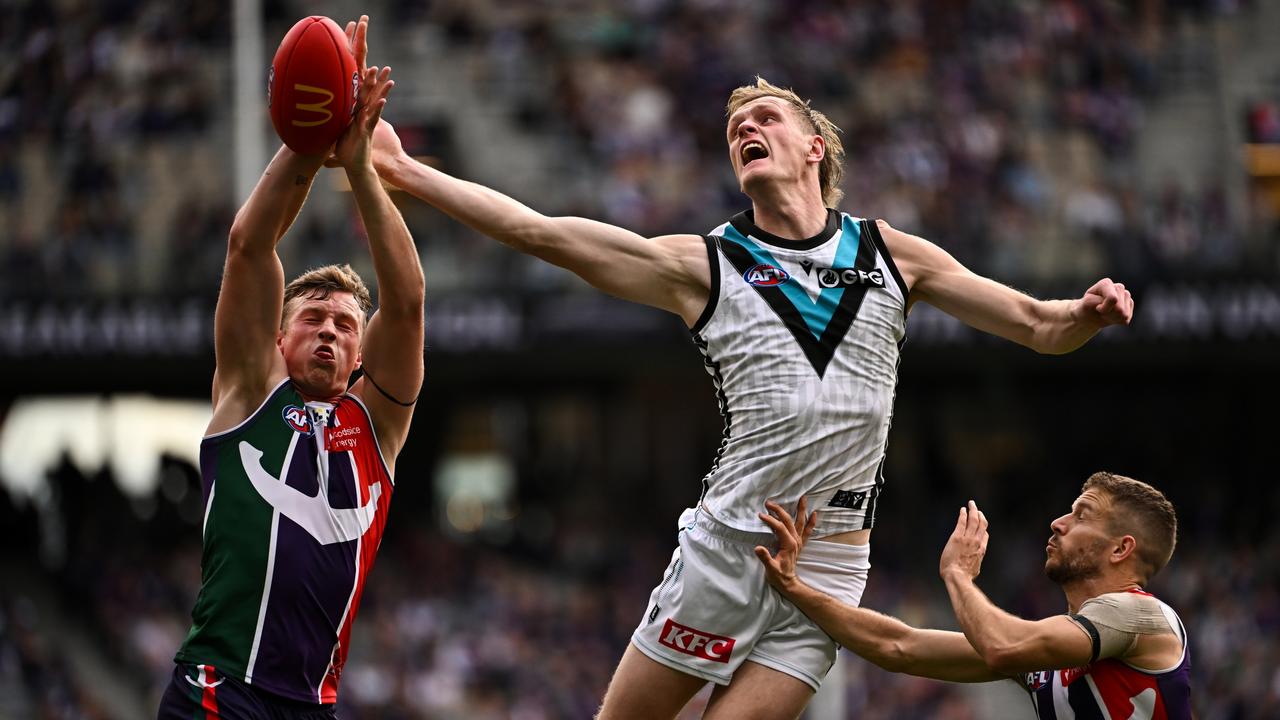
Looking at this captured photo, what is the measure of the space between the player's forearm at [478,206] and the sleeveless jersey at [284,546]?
75 centimetres

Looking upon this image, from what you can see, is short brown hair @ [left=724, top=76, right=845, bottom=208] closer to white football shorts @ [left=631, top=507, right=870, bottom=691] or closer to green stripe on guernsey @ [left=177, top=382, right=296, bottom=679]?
white football shorts @ [left=631, top=507, right=870, bottom=691]

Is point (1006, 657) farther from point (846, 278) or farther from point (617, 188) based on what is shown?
point (617, 188)

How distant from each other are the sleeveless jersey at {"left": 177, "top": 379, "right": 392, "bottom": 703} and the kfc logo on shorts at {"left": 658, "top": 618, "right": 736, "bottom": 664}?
1.04 meters

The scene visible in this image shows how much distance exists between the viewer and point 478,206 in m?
5.21

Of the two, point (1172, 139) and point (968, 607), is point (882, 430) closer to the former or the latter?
point (968, 607)

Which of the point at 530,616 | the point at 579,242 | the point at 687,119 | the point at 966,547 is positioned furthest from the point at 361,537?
the point at 687,119

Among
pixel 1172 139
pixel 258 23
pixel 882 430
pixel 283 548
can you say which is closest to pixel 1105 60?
pixel 1172 139

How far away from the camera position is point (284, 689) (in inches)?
191

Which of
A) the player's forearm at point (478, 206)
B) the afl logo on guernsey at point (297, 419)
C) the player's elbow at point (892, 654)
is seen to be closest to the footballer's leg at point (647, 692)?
the player's elbow at point (892, 654)

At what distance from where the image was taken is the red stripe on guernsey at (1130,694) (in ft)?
17.7

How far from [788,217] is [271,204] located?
1729 millimetres

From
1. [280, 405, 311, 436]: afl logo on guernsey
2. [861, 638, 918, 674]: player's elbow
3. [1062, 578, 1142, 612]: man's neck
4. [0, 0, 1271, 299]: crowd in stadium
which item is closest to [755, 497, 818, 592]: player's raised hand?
[861, 638, 918, 674]: player's elbow

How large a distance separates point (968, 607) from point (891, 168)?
1329 centimetres

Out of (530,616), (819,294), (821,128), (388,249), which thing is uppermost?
(821,128)
